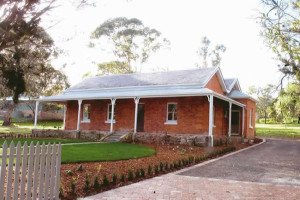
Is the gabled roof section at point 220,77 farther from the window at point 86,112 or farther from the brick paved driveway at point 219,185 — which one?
the brick paved driveway at point 219,185

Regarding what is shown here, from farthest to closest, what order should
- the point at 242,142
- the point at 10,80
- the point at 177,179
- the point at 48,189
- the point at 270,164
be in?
the point at 242,142, the point at 270,164, the point at 10,80, the point at 177,179, the point at 48,189

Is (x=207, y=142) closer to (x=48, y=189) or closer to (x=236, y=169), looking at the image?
(x=236, y=169)

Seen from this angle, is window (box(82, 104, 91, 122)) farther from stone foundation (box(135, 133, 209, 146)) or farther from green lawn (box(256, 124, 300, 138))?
green lawn (box(256, 124, 300, 138))

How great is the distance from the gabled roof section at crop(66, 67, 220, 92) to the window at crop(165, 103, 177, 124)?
1.80 meters

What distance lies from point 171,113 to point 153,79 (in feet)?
14.0

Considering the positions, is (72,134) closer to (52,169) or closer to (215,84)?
(215,84)

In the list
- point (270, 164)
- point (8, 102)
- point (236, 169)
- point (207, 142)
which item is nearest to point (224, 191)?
point (236, 169)

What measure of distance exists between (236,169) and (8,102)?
131 feet

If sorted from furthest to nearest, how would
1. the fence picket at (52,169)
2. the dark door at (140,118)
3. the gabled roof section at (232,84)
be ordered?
the gabled roof section at (232,84), the dark door at (140,118), the fence picket at (52,169)

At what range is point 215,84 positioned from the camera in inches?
1055

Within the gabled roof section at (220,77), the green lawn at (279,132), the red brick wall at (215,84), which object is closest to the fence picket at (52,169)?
the gabled roof section at (220,77)

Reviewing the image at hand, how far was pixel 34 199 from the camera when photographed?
5.94 metres

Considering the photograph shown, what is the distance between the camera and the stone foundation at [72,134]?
24500mm

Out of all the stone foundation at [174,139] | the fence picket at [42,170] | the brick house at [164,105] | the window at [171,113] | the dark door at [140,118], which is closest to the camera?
the fence picket at [42,170]
